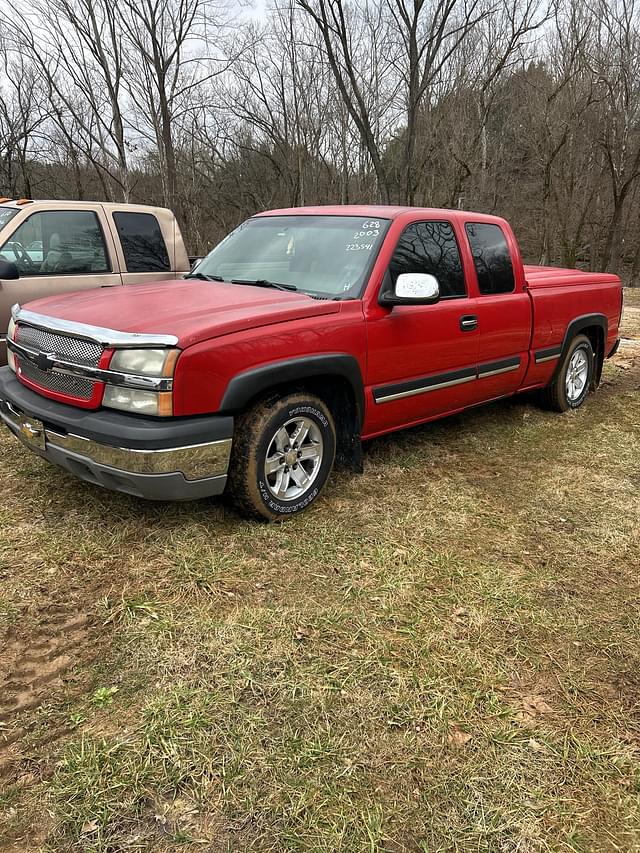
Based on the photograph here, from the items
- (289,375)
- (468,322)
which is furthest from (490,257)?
(289,375)

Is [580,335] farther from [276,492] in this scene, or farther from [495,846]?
[495,846]

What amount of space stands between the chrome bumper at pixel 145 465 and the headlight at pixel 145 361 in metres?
0.37

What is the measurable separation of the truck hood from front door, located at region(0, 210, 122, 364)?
1.83 meters

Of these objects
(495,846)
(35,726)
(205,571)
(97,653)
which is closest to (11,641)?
(97,653)

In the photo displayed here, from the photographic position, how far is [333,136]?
24.8 meters

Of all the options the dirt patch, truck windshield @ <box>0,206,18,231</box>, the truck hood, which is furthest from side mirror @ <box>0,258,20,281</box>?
the dirt patch

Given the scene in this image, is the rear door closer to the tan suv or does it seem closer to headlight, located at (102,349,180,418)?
headlight, located at (102,349,180,418)

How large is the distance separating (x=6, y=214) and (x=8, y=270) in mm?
867

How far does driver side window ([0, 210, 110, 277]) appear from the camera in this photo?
545 cm

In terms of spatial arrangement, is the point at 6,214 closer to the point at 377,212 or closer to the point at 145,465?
the point at 377,212

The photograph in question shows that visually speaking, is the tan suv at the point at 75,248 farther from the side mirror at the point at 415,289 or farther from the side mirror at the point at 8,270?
the side mirror at the point at 415,289

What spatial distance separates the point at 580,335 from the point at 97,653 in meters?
5.17

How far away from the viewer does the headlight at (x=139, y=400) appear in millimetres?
2861

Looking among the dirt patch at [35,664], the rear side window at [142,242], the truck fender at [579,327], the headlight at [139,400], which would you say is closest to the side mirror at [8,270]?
the rear side window at [142,242]
